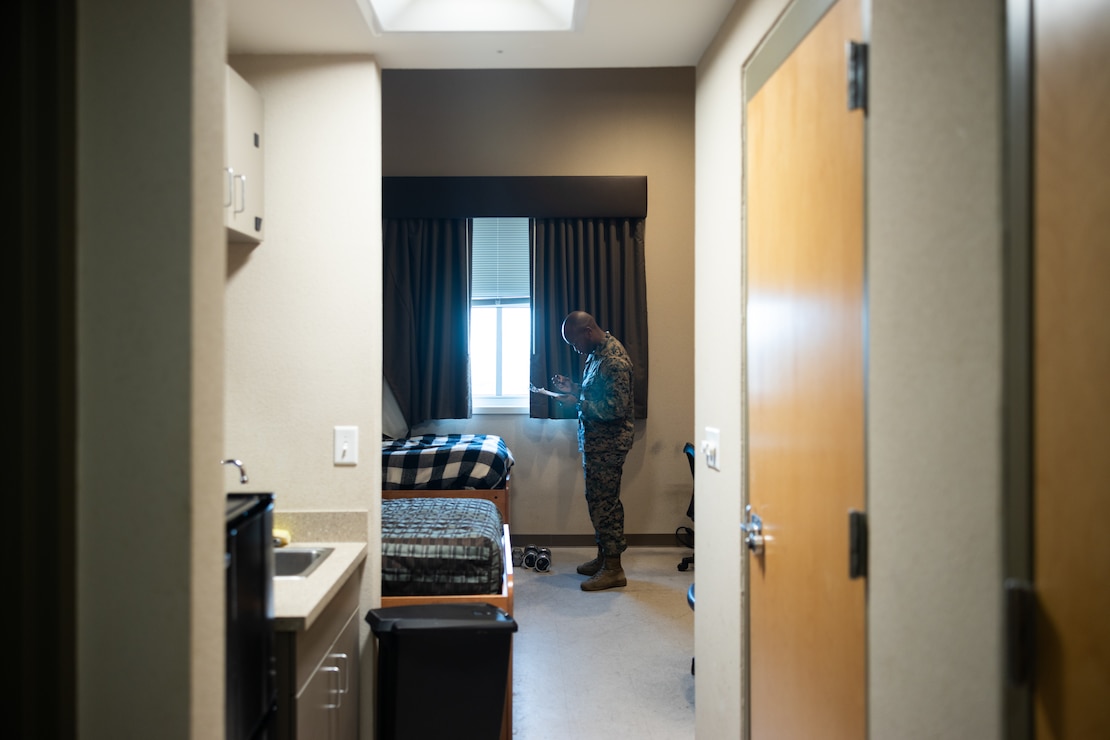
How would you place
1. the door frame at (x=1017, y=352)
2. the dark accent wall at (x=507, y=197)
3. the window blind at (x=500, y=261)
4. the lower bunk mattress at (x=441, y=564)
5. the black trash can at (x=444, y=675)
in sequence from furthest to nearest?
the window blind at (x=500, y=261), the dark accent wall at (x=507, y=197), the lower bunk mattress at (x=441, y=564), the black trash can at (x=444, y=675), the door frame at (x=1017, y=352)

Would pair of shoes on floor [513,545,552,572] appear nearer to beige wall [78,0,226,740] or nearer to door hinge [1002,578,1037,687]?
beige wall [78,0,226,740]

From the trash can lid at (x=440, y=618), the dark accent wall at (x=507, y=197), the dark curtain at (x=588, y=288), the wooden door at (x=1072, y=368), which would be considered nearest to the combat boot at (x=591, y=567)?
the dark curtain at (x=588, y=288)

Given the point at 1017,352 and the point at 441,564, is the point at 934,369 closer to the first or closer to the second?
the point at 1017,352

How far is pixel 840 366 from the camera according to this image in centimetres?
142

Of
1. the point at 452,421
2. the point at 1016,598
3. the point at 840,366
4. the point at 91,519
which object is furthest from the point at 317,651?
the point at 452,421

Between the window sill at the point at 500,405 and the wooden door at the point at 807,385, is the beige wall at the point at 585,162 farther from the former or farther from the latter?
the wooden door at the point at 807,385

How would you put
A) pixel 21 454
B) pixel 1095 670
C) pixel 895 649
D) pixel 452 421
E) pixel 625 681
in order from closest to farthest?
pixel 1095 670, pixel 21 454, pixel 895 649, pixel 625 681, pixel 452 421

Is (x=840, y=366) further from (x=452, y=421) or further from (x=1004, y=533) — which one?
(x=452, y=421)

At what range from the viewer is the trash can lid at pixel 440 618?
226 centimetres

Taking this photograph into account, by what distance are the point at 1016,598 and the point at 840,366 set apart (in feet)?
1.72

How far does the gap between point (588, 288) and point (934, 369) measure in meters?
4.52

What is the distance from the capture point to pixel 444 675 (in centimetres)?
229

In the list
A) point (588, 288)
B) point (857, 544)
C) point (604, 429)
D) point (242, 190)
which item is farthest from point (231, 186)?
point (588, 288)

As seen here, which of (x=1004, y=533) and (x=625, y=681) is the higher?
(x=1004, y=533)
